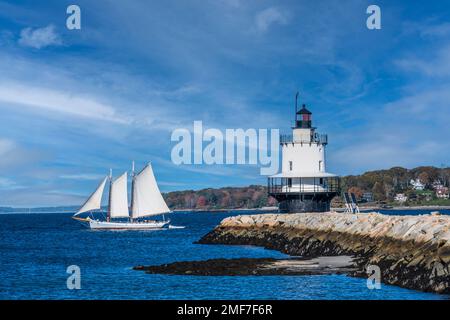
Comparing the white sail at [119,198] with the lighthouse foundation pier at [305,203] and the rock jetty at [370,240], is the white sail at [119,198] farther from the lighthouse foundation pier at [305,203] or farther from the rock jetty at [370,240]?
the lighthouse foundation pier at [305,203]

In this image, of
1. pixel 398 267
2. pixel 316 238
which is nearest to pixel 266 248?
pixel 316 238

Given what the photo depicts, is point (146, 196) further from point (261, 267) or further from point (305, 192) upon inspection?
point (261, 267)

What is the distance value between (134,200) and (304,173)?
151 feet

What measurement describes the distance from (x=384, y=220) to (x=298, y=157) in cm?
2354

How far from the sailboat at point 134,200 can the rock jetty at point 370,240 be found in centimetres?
3529

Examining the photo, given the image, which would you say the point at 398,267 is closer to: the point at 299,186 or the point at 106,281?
the point at 106,281

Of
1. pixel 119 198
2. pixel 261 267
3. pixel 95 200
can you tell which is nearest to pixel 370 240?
pixel 261 267

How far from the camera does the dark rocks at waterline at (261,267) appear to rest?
3231 cm

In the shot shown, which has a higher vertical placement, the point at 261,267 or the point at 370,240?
the point at 370,240

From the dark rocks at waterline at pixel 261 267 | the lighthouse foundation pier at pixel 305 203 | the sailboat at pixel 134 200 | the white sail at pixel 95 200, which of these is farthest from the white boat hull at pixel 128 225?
the dark rocks at waterline at pixel 261 267

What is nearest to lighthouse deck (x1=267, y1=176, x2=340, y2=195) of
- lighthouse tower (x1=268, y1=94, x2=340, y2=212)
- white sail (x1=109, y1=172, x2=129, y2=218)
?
lighthouse tower (x1=268, y1=94, x2=340, y2=212)

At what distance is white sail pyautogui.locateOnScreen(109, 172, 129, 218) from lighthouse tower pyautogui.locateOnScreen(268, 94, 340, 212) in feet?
146

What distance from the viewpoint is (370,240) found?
37125 millimetres

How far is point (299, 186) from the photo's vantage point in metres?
61.9
